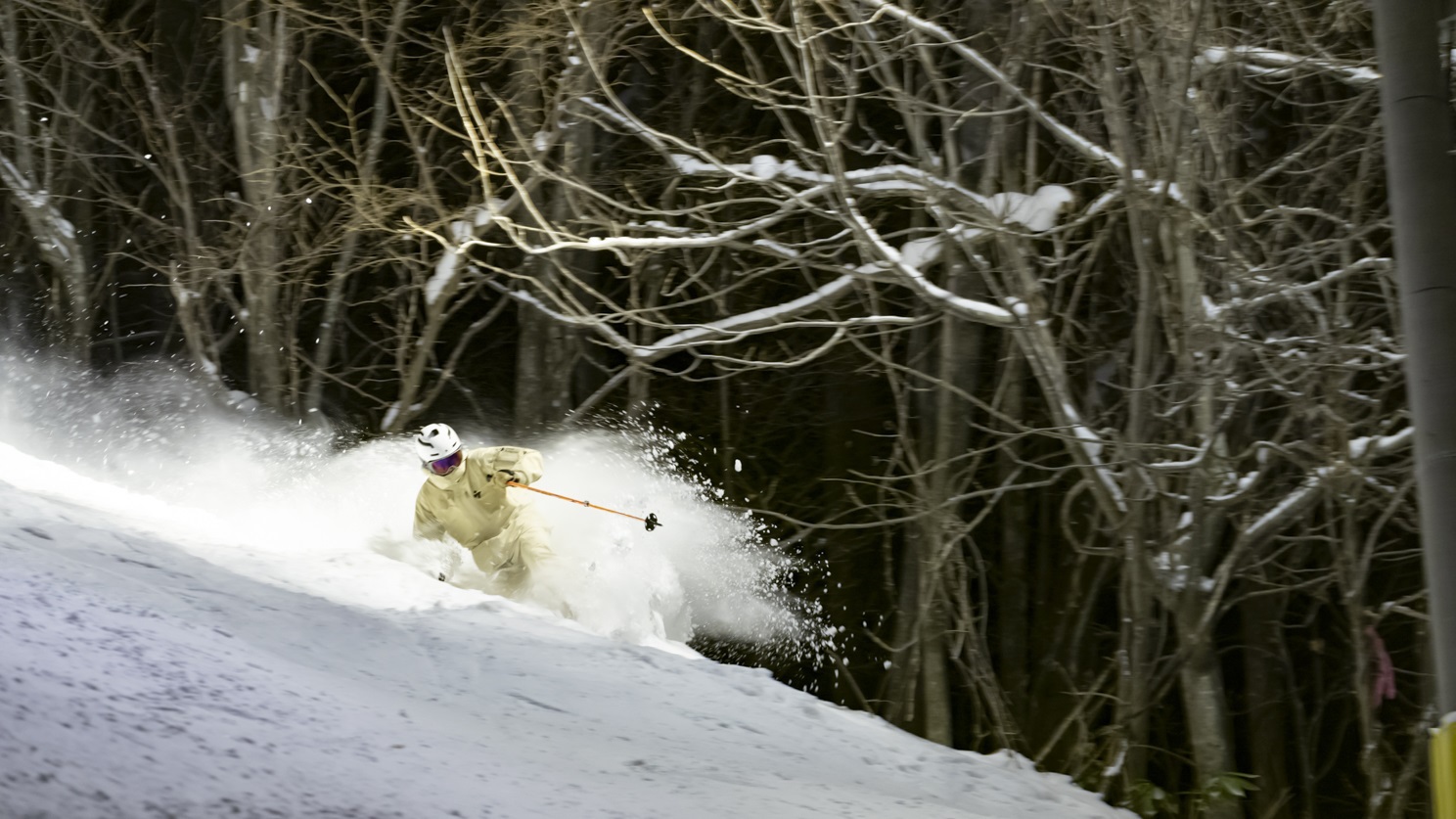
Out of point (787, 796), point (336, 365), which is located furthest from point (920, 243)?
point (336, 365)

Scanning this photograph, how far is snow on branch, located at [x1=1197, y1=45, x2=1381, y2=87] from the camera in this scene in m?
7.98

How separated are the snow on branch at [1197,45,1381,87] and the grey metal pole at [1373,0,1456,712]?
201 inches

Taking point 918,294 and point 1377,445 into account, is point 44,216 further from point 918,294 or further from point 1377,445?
point 1377,445

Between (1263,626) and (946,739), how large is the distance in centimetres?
346

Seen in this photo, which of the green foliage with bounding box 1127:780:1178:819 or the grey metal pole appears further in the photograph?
the green foliage with bounding box 1127:780:1178:819

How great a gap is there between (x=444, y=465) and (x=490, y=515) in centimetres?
50

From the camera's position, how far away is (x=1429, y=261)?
116 inches

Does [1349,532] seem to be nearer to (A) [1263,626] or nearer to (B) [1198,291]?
(B) [1198,291]

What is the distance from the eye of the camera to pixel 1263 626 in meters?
12.5

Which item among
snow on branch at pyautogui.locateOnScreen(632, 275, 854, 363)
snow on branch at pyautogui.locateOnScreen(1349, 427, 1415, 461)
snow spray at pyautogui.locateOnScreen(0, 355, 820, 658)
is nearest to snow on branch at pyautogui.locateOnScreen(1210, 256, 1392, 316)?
snow on branch at pyautogui.locateOnScreen(1349, 427, 1415, 461)

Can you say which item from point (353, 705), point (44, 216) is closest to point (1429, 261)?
point (353, 705)

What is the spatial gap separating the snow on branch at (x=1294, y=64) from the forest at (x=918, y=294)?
40 millimetres

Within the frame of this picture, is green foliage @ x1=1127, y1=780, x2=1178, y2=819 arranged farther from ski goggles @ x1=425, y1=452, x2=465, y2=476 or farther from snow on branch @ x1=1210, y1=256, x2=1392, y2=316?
ski goggles @ x1=425, y1=452, x2=465, y2=476

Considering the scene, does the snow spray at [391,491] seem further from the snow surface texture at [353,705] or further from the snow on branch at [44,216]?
the snow on branch at [44,216]
